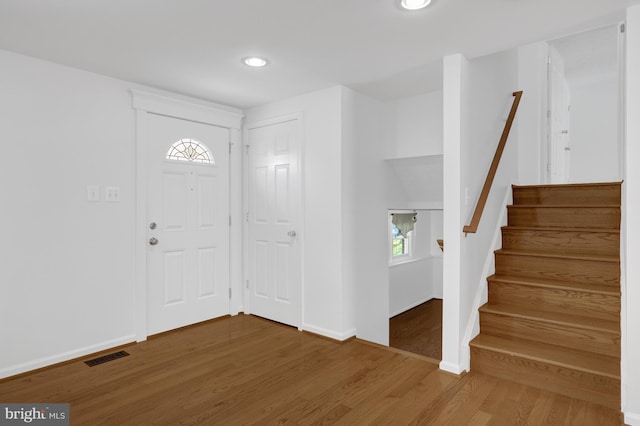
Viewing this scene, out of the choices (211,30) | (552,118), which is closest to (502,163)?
(552,118)

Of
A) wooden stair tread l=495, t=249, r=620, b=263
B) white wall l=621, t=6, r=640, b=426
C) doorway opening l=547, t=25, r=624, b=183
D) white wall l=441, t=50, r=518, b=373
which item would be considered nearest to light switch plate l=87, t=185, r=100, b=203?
white wall l=441, t=50, r=518, b=373

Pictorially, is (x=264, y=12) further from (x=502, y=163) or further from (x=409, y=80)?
(x=502, y=163)

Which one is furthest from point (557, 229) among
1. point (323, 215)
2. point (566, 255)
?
point (323, 215)

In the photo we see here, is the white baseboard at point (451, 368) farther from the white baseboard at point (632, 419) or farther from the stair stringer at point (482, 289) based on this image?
the white baseboard at point (632, 419)

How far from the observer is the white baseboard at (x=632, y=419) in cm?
195

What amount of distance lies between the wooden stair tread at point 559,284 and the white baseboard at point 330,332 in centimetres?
123

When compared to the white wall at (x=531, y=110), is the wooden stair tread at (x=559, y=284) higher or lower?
lower

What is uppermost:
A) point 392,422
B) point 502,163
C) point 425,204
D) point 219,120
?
point 219,120

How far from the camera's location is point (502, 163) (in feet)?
11.4

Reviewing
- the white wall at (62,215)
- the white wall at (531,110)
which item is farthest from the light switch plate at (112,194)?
the white wall at (531,110)

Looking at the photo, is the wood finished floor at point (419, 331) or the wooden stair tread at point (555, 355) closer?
the wooden stair tread at point (555, 355)

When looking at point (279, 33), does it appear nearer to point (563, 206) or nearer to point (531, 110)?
point (563, 206)

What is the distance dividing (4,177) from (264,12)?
2036 mm

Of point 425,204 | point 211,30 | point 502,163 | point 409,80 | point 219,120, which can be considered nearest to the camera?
point 211,30
